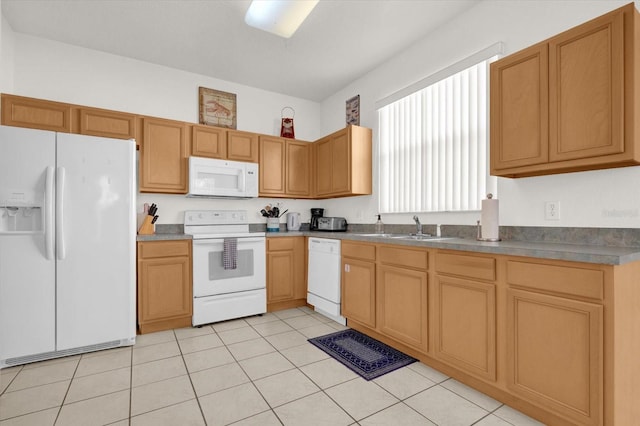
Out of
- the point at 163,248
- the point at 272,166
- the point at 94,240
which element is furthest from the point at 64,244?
the point at 272,166

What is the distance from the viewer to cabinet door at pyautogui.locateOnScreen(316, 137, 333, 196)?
→ 13.0 feet

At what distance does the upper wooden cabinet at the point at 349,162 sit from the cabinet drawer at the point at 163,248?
6.07 feet

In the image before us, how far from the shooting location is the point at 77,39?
3.07m

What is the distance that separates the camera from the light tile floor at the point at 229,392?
1704mm

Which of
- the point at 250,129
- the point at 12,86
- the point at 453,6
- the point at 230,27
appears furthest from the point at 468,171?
the point at 12,86

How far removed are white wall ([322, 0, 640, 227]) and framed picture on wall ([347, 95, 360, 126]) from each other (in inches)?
22.6

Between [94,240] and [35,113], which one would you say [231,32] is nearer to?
[35,113]

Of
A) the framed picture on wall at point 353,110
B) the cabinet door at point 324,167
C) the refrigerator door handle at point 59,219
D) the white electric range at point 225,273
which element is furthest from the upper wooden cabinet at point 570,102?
the refrigerator door handle at point 59,219

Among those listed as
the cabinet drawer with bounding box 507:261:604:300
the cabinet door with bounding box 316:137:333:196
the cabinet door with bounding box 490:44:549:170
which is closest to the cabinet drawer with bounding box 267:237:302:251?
the cabinet door with bounding box 316:137:333:196

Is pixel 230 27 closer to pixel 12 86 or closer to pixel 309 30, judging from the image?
pixel 309 30

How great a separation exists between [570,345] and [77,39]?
467 centimetres

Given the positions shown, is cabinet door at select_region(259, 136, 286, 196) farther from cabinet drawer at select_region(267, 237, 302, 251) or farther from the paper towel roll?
the paper towel roll

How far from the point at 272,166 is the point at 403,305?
2.44 m

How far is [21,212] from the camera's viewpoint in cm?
238
